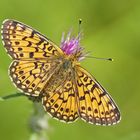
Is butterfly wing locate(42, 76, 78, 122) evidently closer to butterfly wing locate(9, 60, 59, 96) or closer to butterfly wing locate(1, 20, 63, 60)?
butterfly wing locate(9, 60, 59, 96)

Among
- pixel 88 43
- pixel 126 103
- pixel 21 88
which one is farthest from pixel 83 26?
pixel 21 88

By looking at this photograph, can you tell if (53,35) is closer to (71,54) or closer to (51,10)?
(51,10)

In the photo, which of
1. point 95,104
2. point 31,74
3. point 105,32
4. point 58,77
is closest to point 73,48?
point 58,77

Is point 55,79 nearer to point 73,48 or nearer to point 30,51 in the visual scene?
point 30,51

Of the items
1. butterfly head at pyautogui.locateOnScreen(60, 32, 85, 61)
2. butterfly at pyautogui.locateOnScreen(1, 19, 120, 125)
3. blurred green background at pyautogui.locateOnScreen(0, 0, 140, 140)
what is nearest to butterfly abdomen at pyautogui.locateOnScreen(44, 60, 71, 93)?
butterfly at pyautogui.locateOnScreen(1, 19, 120, 125)

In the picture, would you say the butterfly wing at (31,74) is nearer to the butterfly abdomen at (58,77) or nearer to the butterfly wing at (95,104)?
the butterfly abdomen at (58,77)

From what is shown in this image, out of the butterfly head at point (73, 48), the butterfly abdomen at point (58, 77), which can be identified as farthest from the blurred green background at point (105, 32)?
the butterfly abdomen at point (58, 77)

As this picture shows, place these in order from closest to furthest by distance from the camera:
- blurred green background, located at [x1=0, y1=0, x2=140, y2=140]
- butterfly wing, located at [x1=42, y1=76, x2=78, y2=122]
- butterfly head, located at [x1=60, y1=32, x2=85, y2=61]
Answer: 1. butterfly wing, located at [x1=42, y1=76, x2=78, y2=122]
2. butterfly head, located at [x1=60, y1=32, x2=85, y2=61]
3. blurred green background, located at [x1=0, y1=0, x2=140, y2=140]
